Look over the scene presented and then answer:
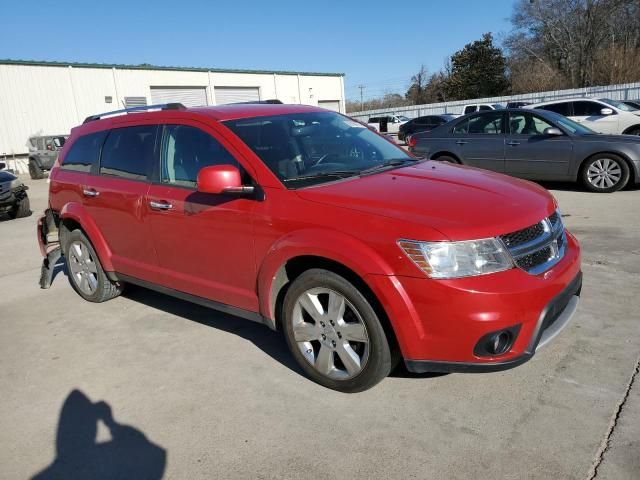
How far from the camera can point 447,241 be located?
2697 mm

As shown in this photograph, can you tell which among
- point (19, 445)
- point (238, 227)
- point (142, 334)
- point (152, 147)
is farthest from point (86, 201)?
point (19, 445)

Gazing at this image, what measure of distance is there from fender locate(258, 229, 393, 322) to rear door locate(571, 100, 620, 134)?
1373 centimetres

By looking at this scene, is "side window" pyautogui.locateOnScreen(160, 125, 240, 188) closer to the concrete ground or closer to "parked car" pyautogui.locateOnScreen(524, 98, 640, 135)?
the concrete ground

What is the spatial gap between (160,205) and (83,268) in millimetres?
1789

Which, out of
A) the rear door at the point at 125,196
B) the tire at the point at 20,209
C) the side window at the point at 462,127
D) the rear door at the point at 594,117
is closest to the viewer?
the rear door at the point at 125,196

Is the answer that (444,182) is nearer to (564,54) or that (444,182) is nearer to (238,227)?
(238,227)

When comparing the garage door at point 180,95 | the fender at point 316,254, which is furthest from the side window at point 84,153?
the garage door at point 180,95

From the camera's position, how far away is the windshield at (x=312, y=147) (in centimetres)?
354

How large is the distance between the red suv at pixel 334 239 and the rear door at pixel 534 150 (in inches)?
236

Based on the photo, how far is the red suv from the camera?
2.74 metres

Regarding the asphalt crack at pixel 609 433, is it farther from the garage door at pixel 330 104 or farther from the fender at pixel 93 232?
the garage door at pixel 330 104

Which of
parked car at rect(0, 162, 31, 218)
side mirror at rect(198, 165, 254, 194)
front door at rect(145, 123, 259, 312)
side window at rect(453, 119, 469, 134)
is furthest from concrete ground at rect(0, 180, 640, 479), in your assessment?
parked car at rect(0, 162, 31, 218)

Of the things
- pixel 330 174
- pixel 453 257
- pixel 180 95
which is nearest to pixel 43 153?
pixel 180 95

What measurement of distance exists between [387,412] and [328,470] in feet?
1.87
